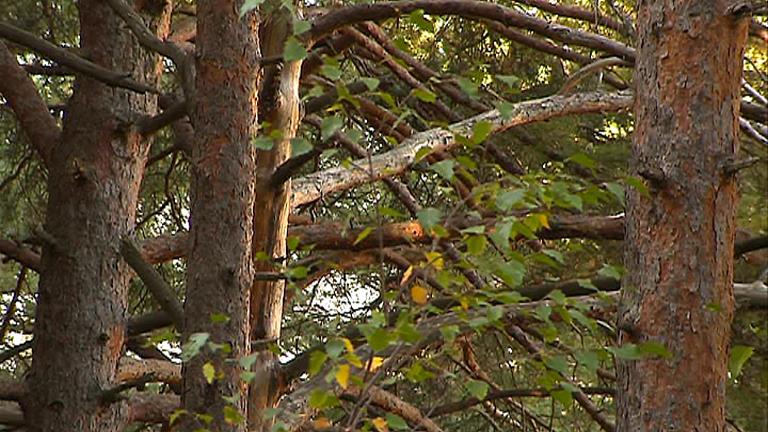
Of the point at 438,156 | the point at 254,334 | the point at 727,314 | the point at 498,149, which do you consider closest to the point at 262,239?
the point at 254,334

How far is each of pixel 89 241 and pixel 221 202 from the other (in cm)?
160

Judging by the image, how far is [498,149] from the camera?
7684mm

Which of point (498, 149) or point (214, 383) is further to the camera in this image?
point (498, 149)

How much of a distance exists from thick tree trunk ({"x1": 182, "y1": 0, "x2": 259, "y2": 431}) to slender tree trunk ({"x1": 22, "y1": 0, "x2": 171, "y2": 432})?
4.85ft

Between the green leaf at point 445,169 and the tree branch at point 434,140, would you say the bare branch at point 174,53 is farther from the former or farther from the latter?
the green leaf at point 445,169

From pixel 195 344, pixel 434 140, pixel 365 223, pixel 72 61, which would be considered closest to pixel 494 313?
pixel 195 344

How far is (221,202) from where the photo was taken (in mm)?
4070

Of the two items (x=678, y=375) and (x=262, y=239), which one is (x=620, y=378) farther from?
(x=262, y=239)

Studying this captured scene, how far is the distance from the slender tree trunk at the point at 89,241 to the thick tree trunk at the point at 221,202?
148cm

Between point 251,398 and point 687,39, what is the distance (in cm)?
213

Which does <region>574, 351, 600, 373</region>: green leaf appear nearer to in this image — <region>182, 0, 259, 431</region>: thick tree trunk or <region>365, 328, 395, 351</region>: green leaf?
<region>365, 328, 395, 351</region>: green leaf

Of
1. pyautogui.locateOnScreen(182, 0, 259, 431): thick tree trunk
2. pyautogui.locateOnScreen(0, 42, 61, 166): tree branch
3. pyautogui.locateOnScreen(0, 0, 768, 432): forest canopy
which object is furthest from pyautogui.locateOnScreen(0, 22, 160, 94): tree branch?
pyautogui.locateOnScreen(0, 42, 61, 166): tree branch

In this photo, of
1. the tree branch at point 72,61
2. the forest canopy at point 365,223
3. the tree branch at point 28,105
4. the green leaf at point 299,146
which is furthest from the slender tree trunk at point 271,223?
the green leaf at point 299,146

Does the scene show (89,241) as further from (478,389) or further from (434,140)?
(478,389)
